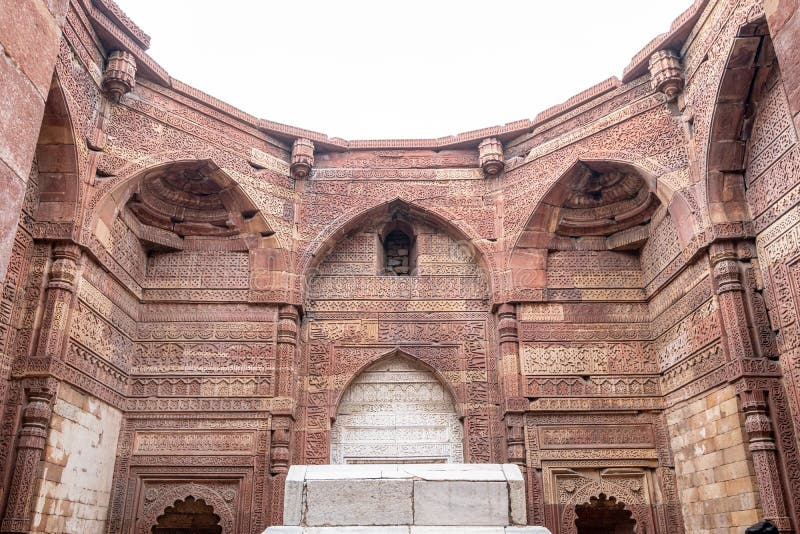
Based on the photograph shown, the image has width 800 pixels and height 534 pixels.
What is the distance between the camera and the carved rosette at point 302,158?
378 inches

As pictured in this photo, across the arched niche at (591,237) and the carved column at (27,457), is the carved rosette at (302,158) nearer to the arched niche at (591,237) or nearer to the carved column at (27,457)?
the arched niche at (591,237)

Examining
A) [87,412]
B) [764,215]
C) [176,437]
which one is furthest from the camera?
[176,437]

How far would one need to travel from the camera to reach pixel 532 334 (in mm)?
9031

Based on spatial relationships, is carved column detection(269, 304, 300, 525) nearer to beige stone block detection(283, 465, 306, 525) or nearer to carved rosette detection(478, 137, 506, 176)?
carved rosette detection(478, 137, 506, 176)

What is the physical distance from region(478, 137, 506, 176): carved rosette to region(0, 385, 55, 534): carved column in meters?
5.97

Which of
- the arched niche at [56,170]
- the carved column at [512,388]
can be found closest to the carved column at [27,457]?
the arched niche at [56,170]

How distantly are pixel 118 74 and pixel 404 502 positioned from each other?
19.7ft

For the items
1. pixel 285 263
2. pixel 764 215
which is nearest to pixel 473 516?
pixel 764 215

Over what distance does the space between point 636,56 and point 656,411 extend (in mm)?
4327

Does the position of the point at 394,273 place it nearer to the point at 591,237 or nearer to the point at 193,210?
the point at 591,237

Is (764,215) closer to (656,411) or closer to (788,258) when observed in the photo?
(788,258)

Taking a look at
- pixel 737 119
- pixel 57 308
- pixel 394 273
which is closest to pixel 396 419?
pixel 394 273

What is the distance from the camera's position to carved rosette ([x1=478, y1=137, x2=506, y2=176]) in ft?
31.7

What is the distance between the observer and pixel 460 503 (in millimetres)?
4797
